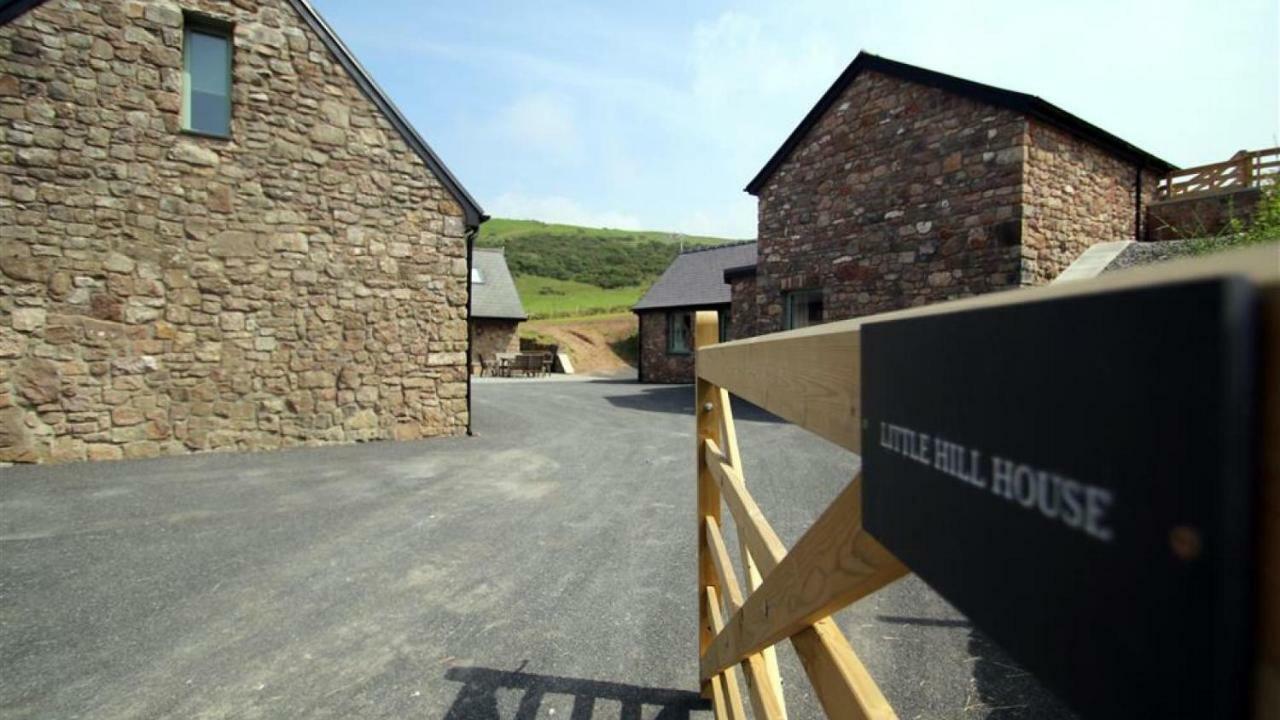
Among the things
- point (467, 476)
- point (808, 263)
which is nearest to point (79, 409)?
point (467, 476)

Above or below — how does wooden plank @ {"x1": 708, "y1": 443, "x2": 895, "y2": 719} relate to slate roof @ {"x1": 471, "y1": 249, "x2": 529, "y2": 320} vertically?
below

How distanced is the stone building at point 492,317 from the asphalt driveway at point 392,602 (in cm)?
1969

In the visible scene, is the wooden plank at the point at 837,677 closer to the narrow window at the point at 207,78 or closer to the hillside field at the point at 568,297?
the narrow window at the point at 207,78

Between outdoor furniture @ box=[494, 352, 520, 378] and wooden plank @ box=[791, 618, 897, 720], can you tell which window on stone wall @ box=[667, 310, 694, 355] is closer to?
outdoor furniture @ box=[494, 352, 520, 378]

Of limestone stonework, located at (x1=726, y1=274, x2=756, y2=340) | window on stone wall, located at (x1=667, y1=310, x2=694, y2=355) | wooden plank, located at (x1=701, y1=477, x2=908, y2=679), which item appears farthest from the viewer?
window on stone wall, located at (x1=667, y1=310, x2=694, y2=355)

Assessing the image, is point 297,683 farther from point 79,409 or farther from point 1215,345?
point 79,409

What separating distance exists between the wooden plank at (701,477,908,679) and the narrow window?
10.2 m

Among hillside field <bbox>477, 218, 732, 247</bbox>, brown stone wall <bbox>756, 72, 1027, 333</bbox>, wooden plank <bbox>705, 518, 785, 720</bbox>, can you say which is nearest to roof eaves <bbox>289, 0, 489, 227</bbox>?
brown stone wall <bbox>756, 72, 1027, 333</bbox>

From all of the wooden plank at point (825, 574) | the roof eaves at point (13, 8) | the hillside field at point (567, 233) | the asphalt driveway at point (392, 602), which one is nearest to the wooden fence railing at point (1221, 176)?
the asphalt driveway at point (392, 602)

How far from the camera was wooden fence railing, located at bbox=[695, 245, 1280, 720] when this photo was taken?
0.26 metres

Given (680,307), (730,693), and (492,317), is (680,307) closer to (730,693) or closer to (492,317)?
(492,317)

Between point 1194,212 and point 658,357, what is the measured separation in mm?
14913

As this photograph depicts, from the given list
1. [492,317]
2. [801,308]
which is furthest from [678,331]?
[492,317]

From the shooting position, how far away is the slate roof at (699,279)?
20.9 meters
